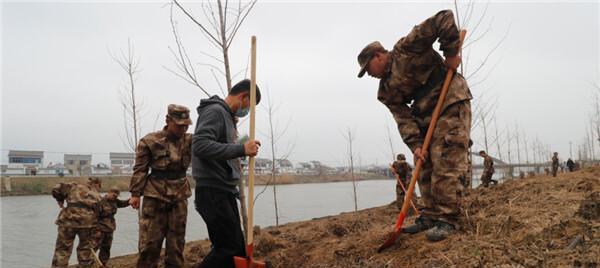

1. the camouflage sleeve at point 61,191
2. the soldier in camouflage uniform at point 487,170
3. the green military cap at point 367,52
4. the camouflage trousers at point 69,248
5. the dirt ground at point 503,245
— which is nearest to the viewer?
the dirt ground at point 503,245

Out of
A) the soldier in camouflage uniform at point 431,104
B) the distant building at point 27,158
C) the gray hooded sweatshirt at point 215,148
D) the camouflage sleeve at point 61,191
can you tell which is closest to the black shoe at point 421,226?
the soldier in camouflage uniform at point 431,104

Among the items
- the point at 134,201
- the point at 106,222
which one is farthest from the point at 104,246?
the point at 134,201

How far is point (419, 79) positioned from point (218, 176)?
1792 mm

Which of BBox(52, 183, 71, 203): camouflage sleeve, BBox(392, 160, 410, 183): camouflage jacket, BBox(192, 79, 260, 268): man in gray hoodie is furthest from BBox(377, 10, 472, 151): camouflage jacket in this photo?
BBox(392, 160, 410, 183): camouflage jacket

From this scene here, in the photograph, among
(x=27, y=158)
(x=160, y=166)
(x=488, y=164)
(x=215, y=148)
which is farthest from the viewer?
(x=27, y=158)

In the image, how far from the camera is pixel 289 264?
363 cm

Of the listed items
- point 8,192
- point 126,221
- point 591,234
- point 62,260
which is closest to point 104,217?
point 62,260

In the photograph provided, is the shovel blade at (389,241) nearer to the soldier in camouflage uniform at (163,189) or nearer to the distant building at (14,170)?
the soldier in camouflage uniform at (163,189)

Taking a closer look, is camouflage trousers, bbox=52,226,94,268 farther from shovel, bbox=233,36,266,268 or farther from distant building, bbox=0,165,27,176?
distant building, bbox=0,165,27,176

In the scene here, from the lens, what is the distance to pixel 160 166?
159 inches

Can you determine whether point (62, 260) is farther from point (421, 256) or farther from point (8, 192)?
point (8, 192)

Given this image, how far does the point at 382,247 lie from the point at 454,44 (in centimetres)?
168

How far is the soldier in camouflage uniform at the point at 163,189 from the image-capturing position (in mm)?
3887

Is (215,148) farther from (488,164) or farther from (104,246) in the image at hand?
(488,164)
